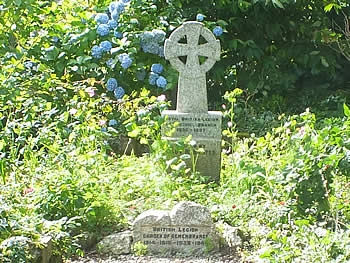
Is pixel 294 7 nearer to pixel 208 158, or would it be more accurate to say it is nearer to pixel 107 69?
pixel 107 69

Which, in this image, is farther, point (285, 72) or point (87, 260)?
point (285, 72)

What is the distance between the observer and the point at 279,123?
7930 mm

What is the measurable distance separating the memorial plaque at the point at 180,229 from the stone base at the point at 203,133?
1.14 m

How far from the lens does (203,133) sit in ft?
20.4

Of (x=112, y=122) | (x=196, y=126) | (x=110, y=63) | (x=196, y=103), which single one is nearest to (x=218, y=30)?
(x=110, y=63)

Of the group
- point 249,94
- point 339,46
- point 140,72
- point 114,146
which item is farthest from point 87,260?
point 339,46

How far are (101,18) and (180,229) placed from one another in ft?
10.8

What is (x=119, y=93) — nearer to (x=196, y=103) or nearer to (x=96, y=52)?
(x=96, y=52)

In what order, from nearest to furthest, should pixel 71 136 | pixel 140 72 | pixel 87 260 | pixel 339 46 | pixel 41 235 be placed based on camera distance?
pixel 41 235 → pixel 87 260 → pixel 71 136 → pixel 140 72 → pixel 339 46

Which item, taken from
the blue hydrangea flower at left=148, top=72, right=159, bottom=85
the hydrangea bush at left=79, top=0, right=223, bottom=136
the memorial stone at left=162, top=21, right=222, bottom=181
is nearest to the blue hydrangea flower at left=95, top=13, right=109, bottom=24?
the hydrangea bush at left=79, top=0, right=223, bottom=136

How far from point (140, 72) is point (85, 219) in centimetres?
287

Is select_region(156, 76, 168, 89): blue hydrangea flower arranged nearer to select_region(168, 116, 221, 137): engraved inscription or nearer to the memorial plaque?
select_region(168, 116, 221, 137): engraved inscription

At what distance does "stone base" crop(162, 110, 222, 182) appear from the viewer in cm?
620

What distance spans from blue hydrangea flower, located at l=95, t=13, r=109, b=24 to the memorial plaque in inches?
124
